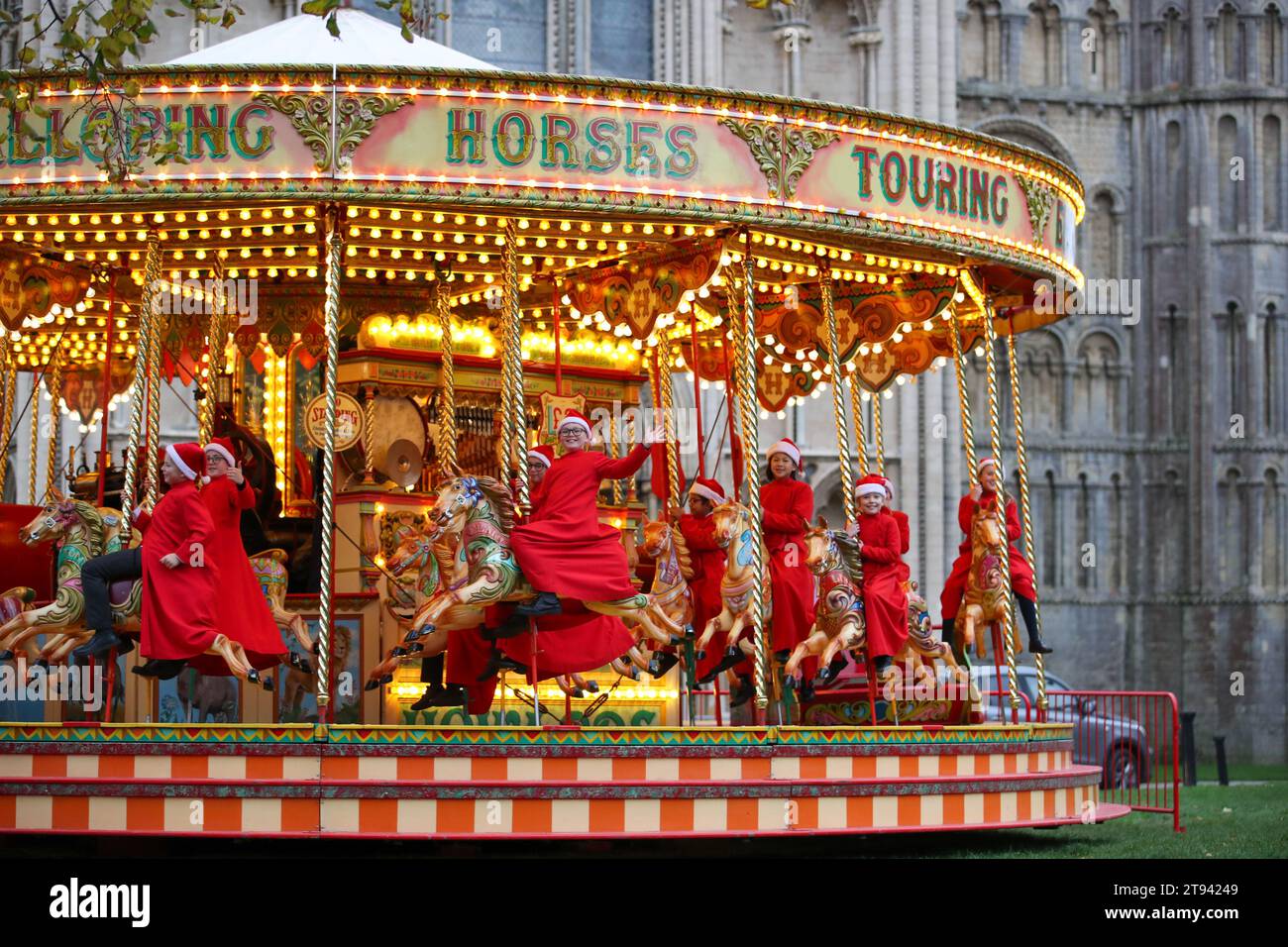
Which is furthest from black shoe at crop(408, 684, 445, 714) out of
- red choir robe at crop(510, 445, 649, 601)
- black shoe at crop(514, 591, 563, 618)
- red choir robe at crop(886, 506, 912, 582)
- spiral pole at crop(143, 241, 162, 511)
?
red choir robe at crop(886, 506, 912, 582)

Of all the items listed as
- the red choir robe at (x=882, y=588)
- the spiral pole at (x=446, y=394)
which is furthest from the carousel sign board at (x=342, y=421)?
the red choir robe at (x=882, y=588)

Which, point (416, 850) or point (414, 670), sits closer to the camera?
point (416, 850)

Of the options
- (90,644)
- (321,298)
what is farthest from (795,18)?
(90,644)

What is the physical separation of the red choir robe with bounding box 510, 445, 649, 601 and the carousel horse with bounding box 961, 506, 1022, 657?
13.0 ft

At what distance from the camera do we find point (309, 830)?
14156 mm

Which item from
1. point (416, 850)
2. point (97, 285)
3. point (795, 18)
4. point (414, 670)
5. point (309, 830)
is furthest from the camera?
point (795, 18)

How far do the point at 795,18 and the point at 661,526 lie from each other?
82.6 ft

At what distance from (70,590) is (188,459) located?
1166mm

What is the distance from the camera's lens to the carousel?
47.3ft

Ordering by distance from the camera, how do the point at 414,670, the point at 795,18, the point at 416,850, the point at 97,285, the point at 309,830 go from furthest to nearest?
the point at 795,18 < the point at 97,285 < the point at 414,670 < the point at 416,850 < the point at 309,830

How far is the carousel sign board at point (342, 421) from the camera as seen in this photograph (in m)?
18.0

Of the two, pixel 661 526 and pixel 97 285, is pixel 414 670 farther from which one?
pixel 97 285

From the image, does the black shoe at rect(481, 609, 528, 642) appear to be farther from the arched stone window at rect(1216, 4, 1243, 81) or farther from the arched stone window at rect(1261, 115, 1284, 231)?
the arched stone window at rect(1216, 4, 1243, 81)

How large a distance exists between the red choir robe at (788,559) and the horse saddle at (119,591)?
4.50 metres
